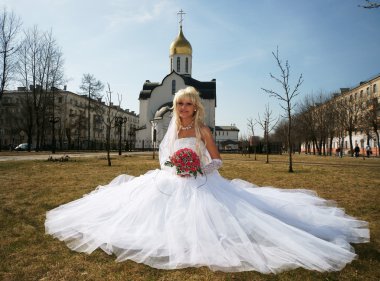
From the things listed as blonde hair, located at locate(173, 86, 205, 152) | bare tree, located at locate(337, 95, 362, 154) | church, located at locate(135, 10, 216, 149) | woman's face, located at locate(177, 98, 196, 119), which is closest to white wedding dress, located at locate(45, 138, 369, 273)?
blonde hair, located at locate(173, 86, 205, 152)

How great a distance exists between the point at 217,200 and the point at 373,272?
2.05 metres

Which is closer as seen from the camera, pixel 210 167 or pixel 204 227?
pixel 204 227

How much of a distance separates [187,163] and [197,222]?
3.54ft

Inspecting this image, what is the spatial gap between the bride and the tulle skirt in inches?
0.5

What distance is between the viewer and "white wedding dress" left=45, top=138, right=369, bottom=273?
3.28m

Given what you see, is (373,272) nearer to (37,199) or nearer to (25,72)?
(37,199)

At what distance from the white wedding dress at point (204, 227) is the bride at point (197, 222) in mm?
12

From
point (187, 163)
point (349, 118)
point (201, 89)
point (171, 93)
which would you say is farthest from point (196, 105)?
point (201, 89)

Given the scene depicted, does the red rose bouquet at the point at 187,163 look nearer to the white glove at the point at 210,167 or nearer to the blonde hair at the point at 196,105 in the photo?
the white glove at the point at 210,167

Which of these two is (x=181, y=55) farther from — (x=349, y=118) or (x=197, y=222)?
(x=197, y=222)

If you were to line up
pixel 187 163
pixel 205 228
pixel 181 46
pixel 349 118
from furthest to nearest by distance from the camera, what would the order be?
pixel 181 46
pixel 349 118
pixel 187 163
pixel 205 228

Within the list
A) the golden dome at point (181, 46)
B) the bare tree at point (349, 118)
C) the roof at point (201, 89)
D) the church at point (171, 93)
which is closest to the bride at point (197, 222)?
the bare tree at point (349, 118)

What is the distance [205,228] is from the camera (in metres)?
3.64

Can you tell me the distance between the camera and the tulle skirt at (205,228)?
3.28 meters
